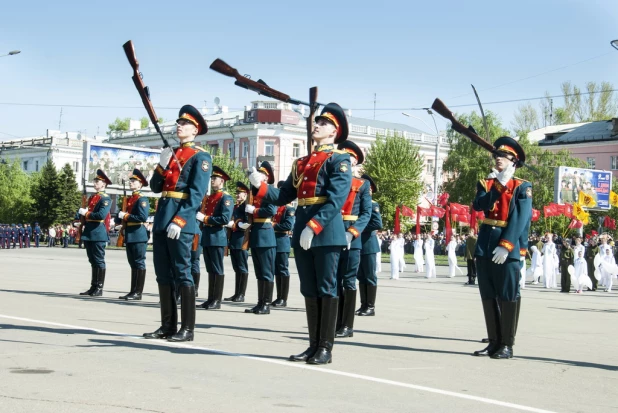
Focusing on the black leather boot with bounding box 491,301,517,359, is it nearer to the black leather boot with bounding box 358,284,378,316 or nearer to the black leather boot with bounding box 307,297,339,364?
the black leather boot with bounding box 307,297,339,364

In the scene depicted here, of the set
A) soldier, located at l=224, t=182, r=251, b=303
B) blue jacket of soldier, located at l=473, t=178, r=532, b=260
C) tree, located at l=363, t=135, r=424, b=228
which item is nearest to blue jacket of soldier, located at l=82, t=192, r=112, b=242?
soldier, located at l=224, t=182, r=251, b=303

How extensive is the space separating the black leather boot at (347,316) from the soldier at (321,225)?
6.95 ft

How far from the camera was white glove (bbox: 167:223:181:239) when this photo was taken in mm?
9039

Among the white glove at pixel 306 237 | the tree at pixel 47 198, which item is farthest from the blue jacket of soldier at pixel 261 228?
the tree at pixel 47 198

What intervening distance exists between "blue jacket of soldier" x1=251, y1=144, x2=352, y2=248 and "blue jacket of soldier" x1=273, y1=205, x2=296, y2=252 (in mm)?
5988

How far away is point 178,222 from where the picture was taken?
30.0 feet

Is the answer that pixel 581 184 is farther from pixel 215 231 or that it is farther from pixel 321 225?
pixel 321 225

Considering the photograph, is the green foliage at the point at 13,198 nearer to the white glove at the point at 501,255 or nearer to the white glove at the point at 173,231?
the white glove at the point at 173,231

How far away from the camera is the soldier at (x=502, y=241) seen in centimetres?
914

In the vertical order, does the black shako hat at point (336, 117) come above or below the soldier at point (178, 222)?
above

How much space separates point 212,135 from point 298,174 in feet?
281

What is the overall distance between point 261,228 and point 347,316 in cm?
347

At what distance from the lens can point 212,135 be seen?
306ft

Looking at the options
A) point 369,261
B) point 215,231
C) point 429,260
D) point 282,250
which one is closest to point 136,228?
point 215,231
